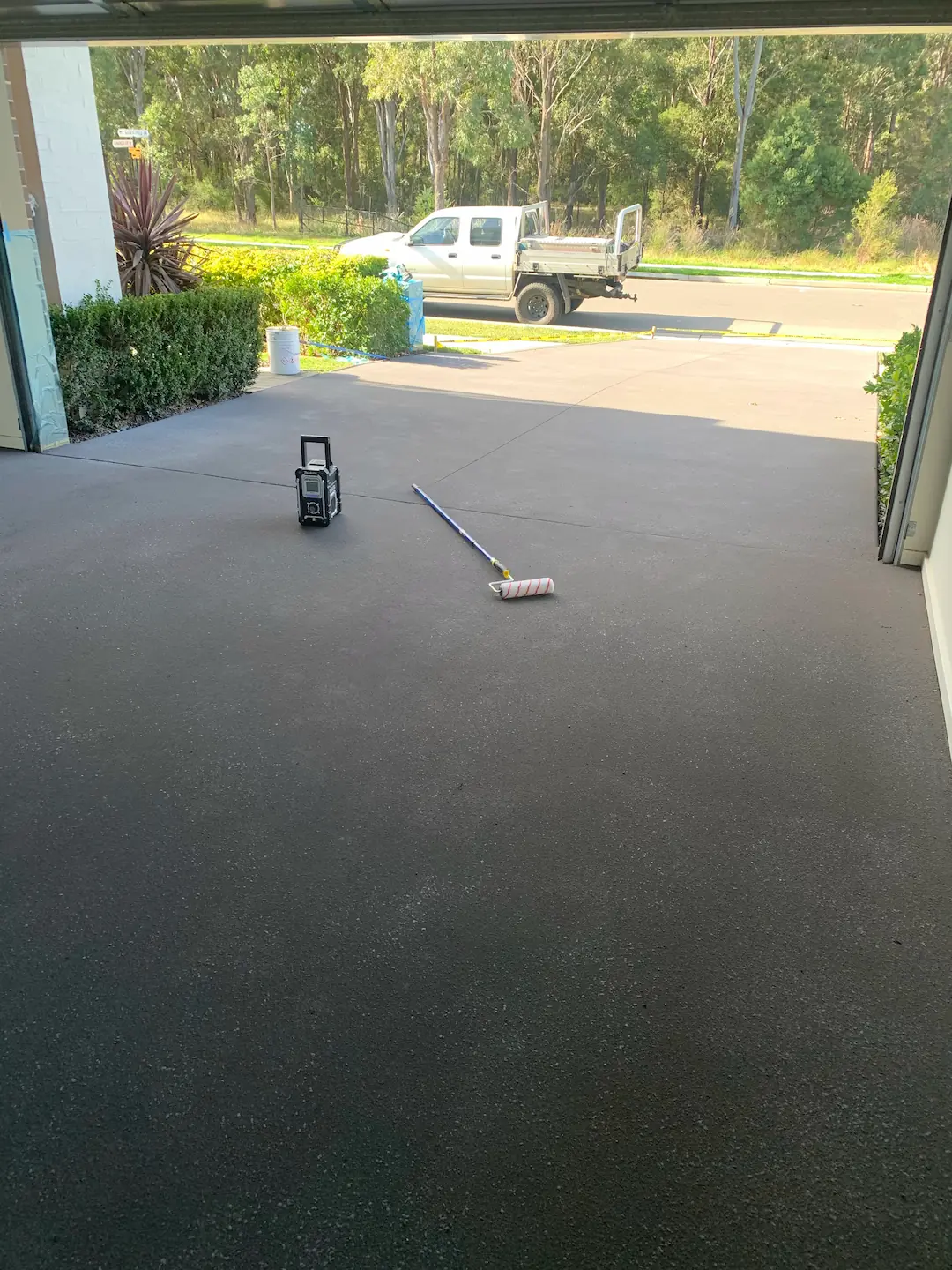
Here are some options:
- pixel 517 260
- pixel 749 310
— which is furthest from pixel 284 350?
pixel 749 310

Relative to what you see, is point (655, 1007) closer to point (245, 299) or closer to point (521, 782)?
point (521, 782)

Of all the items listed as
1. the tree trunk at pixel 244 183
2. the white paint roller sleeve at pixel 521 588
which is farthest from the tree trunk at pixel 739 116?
the white paint roller sleeve at pixel 521 588

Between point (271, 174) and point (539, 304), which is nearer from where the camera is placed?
point (539, 304)

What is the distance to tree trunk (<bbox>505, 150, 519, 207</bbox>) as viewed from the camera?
33438 mm

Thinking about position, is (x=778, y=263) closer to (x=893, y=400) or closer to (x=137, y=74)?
(x=893, y=400)

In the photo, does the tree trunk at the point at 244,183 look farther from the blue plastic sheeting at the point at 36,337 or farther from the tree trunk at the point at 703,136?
the blue plastic sheeting at the point at 36,337

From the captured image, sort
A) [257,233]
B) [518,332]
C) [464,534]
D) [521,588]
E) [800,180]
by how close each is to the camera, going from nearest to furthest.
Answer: [521,588], [464,534], [518,332], [800,180], [257,233]

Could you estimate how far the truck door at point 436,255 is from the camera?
51.1 ft

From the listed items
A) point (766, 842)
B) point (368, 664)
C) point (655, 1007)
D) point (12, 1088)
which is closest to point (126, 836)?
point (12, 1088)

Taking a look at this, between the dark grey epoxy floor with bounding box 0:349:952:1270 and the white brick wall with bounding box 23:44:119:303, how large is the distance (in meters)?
4.83

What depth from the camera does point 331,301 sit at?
12.1 m

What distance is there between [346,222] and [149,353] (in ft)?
102

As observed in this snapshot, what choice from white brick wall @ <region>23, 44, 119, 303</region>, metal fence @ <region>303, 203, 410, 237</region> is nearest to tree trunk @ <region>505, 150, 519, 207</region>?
metal fence @ <region>303, 203, 410, 237</region>

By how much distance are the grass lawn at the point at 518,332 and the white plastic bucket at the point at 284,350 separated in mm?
4054
